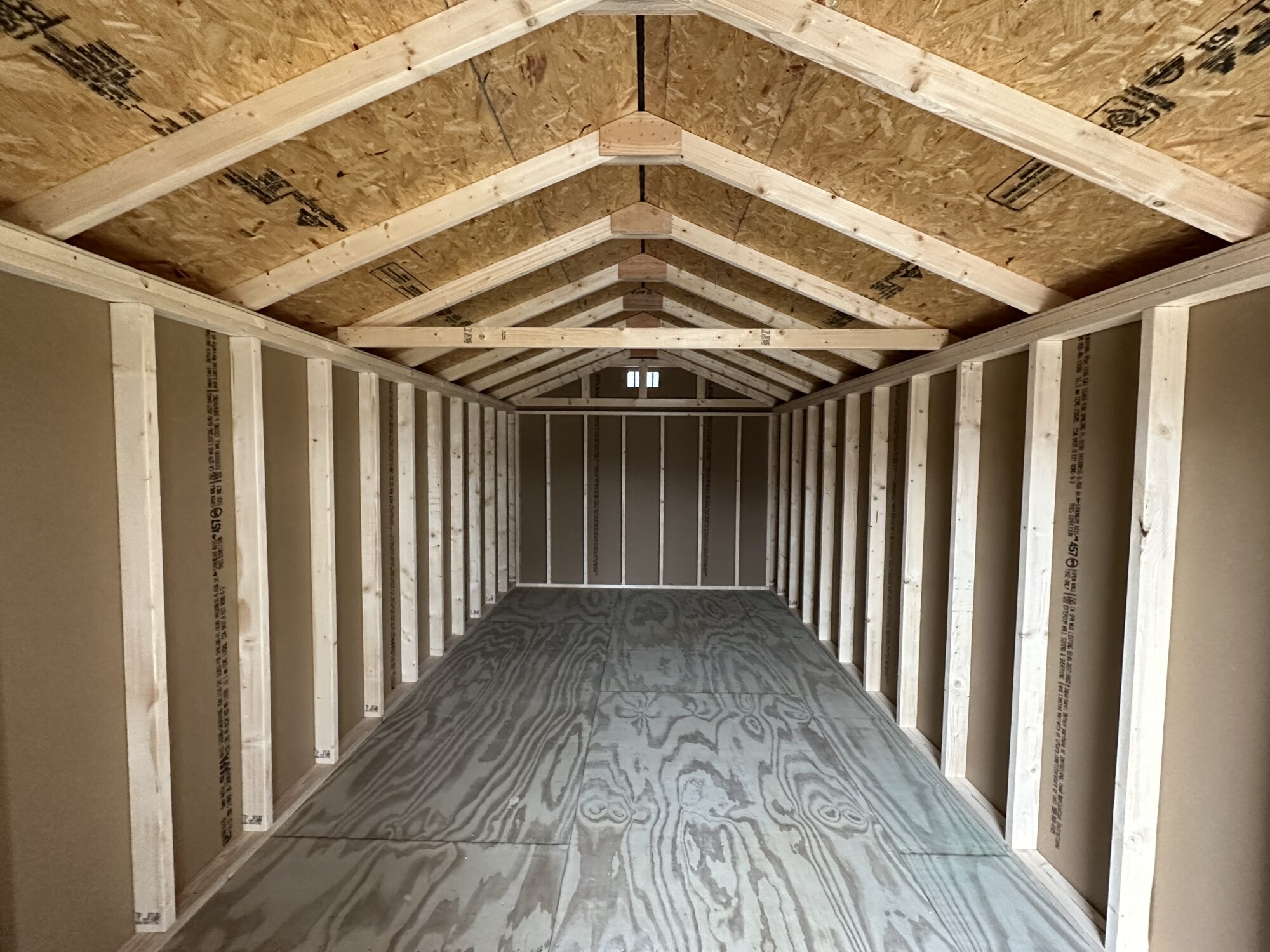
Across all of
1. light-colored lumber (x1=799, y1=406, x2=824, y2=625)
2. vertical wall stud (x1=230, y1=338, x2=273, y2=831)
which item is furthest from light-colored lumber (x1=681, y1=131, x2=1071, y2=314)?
light-colored lumber (x1=799, y1=406, x2=824, y2=625)

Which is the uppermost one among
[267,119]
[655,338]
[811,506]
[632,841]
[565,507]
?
[267,119]

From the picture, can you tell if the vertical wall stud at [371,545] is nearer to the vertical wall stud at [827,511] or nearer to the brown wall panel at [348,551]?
the brown wall panel at [348,551]

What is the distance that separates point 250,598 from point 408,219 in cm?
174

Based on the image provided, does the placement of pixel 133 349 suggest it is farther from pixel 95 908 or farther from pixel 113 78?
pixel 95 908

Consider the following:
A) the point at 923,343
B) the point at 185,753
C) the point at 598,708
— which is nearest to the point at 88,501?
the point at 185,753

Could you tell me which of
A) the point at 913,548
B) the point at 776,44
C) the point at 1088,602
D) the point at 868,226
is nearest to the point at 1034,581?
the point at 1088,602

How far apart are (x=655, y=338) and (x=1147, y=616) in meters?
2.54

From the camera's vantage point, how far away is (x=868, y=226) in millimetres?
2322

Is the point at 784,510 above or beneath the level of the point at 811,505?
beneath

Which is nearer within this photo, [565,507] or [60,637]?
[60,637]

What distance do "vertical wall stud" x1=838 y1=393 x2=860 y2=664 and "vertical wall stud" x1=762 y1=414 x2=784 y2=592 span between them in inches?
96.7

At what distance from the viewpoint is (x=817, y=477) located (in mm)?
5676

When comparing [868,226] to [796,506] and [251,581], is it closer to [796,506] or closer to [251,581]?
[251,581]

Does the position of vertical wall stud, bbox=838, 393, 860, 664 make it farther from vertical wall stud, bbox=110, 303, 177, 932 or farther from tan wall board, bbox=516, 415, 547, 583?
vertical wall stud, bbox=110, 303, 177, 932
